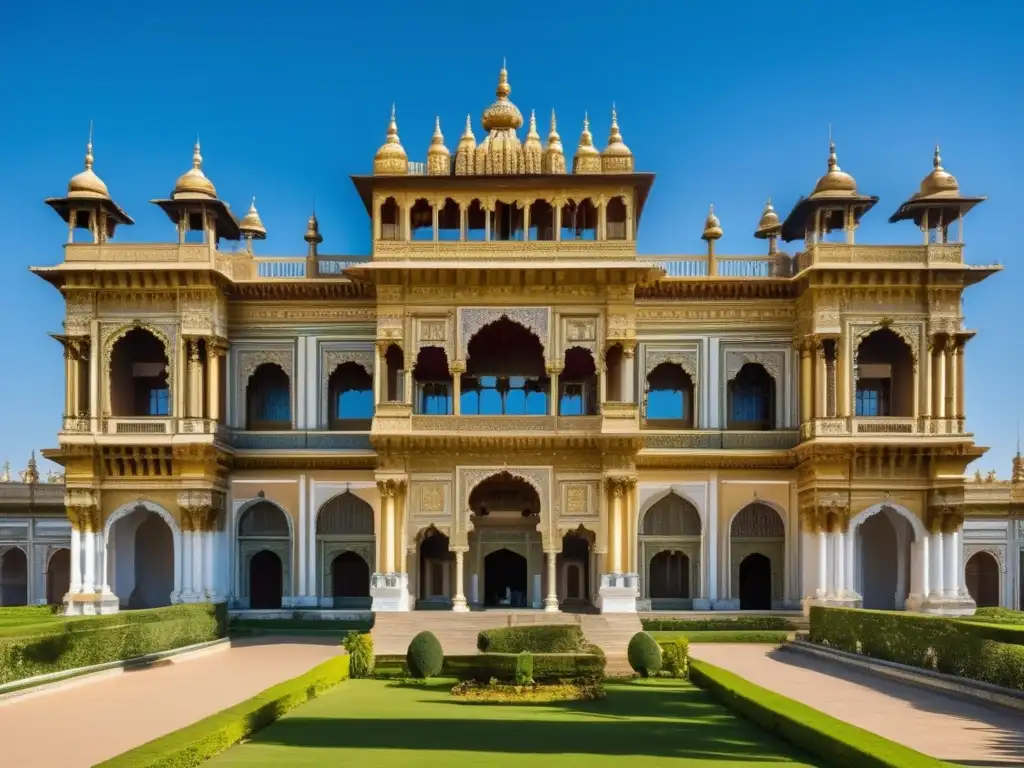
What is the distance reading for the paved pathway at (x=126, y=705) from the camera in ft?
49.4

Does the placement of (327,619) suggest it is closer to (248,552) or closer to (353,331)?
(248,552)

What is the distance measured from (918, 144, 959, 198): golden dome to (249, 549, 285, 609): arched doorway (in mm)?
22962

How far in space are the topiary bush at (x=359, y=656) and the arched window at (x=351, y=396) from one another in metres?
13.1

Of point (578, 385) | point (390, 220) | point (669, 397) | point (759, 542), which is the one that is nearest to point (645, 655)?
point (759, 542)

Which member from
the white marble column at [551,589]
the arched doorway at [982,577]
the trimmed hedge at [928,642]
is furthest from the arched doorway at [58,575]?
the arched doorway at [982,577]

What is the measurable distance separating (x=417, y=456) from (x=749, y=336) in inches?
430

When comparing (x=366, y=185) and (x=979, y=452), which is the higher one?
(x=366, y=185)

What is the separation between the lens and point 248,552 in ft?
116

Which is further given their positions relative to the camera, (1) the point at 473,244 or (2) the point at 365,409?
(2) the point at 365,409

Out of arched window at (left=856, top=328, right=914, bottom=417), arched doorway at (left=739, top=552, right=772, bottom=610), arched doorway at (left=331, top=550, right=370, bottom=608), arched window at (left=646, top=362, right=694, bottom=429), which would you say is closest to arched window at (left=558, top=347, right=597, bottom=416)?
arched window at (left=646, top=362, right=694, bottom=429)

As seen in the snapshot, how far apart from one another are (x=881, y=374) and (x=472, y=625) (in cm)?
1541

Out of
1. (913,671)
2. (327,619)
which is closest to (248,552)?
(327,619)

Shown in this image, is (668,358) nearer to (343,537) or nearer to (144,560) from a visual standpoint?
(343,537)

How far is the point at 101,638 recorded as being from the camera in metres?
23.7
